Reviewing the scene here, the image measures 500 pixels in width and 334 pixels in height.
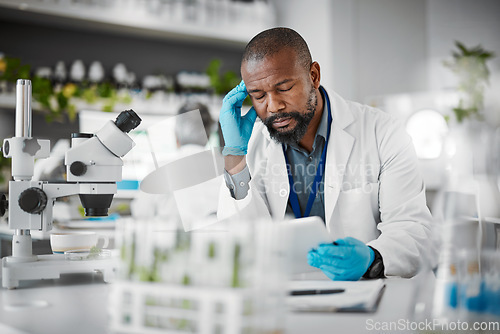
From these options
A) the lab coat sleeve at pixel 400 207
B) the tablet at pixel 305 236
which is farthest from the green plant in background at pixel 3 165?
the tablet at pixel 305 236

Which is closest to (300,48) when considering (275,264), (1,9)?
(275,264)

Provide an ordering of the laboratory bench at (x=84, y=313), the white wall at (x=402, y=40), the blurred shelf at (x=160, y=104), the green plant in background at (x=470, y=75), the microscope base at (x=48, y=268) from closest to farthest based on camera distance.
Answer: the laboratory bench at (x=84, y=313) → the microscope base at (x=48, y=268) → the blurred shelf at (x=160, y=104) → the green plant in background at (x=470, y=75) → the white wall at (x=402, y=40)

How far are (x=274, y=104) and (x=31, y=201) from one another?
783mm

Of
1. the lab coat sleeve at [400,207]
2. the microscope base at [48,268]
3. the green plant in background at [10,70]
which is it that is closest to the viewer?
the microscope base at [48,268]

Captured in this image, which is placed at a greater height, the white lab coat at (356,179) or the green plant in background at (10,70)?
the green plant in background at (10,70)

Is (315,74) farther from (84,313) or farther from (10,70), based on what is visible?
(10,70)

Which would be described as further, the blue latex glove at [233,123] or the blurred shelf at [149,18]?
the blurred shelf at [149,18]

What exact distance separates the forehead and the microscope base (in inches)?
28.1

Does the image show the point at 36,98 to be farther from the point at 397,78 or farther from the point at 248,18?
the point at 397,78

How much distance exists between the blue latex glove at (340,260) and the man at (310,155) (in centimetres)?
30

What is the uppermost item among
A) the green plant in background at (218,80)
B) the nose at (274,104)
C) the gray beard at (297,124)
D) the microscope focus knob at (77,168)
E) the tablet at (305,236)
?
the green plant in background at (218,80)

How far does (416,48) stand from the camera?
4984 millimetres

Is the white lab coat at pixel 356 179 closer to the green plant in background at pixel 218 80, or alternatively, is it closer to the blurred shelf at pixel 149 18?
the blurred shelf at pixel 149 18

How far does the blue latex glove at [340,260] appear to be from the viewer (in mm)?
1166
